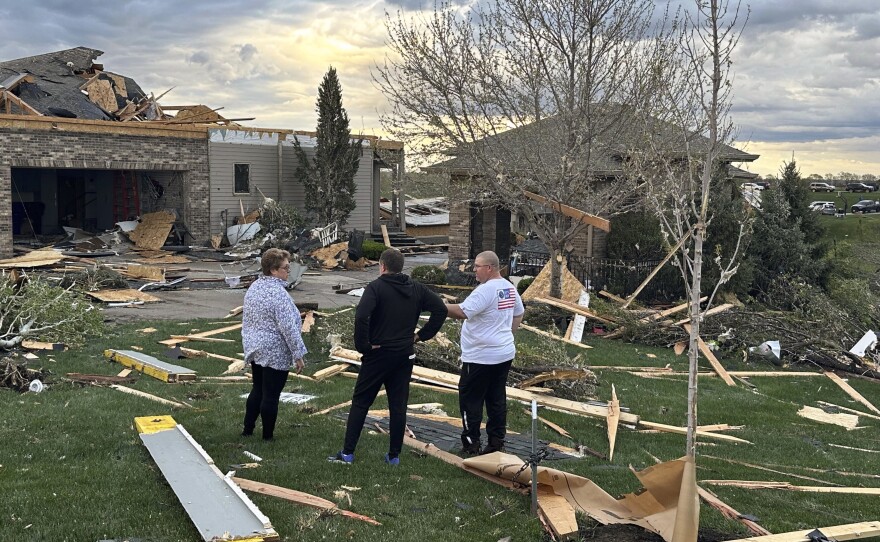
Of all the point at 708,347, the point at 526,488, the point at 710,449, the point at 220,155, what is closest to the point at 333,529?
the point at 526,488

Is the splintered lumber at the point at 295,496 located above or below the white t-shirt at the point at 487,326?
below

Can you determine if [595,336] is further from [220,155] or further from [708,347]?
[220,155]

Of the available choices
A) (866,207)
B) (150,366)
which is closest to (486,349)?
(150,366)

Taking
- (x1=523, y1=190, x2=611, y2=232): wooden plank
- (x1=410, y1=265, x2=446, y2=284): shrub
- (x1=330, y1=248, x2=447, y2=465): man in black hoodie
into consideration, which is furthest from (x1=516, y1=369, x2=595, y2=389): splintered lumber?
(x1=410, y1=265, x2=446, y2=284): shrub

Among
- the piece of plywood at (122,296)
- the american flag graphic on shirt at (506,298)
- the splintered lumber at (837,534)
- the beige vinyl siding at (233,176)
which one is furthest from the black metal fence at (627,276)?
the beige vinyl siding at (233,176)

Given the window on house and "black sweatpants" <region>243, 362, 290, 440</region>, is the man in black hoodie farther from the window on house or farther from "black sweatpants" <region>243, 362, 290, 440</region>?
the window on house

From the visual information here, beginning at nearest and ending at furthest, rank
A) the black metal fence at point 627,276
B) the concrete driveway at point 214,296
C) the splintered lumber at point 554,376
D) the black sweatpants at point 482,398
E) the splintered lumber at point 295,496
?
the splintered lumber at point 295,496
the black sweatpants at point 482,398
the splintered lumber at point 554,376
the concrete driveway at point 214,296
the black metal fence at point 627,276

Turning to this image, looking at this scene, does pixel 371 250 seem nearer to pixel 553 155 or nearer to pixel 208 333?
pixel 553 155

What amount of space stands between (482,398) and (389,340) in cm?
111

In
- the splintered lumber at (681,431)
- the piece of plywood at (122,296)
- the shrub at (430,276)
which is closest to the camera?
the splintered lumber at (681,431)

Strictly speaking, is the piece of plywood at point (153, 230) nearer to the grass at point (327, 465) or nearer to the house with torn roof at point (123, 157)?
the house with torn roof at point (123, 157)

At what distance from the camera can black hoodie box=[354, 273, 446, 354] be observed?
6.25 metres

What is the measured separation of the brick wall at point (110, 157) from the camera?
25.7 metres

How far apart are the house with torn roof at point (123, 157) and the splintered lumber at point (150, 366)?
59.8ft
